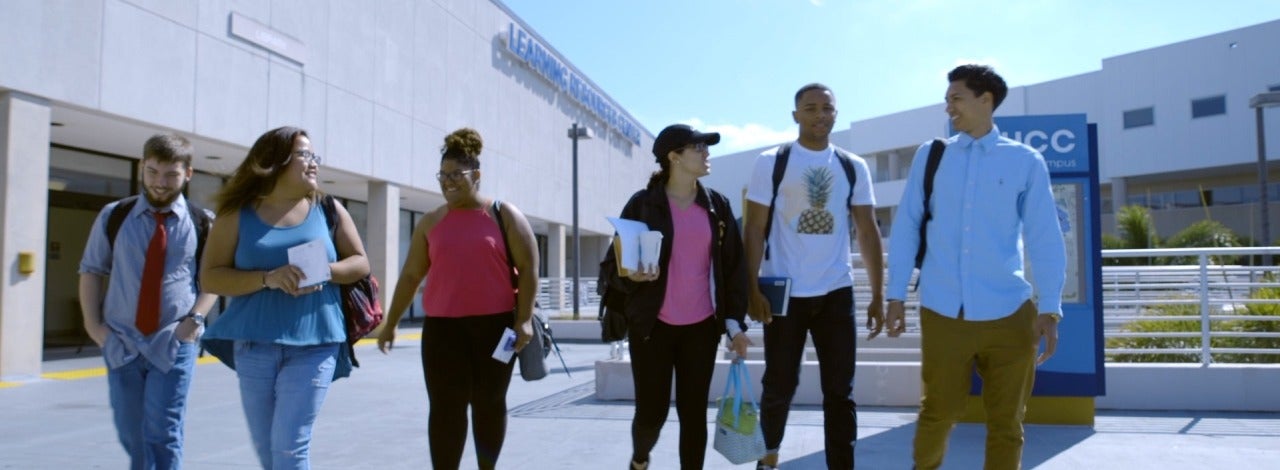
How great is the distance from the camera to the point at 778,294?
163 inches

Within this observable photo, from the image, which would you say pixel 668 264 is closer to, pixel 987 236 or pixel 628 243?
pixel 628 243

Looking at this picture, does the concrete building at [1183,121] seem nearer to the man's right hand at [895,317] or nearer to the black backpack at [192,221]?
the man's right hand at [895,317]

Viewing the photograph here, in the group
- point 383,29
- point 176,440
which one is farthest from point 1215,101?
point 176,440

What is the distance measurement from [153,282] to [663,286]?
87.0 inches

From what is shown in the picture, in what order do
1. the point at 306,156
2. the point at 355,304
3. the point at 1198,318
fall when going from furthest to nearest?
1. the point at 1198,318
2. the point at 355,304
3. the point at 306,156

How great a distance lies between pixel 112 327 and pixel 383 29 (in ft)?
55.2

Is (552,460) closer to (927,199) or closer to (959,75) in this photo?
(927,199)

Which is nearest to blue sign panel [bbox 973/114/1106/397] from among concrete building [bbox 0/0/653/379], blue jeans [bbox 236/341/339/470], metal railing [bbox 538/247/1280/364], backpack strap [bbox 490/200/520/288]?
metal railing [bbox 538/247/1280/364]

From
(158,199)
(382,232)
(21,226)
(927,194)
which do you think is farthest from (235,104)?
(927,194)

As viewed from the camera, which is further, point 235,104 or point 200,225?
point 235,104

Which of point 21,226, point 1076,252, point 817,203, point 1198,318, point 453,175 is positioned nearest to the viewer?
point 453,175

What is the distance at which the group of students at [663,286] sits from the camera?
11.1 feet

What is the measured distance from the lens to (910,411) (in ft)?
23.4

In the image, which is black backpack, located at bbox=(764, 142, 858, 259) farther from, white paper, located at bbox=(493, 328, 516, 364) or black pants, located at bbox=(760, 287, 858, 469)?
white paper, located at bbox=(493, 328, 516, 364)
